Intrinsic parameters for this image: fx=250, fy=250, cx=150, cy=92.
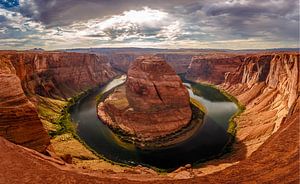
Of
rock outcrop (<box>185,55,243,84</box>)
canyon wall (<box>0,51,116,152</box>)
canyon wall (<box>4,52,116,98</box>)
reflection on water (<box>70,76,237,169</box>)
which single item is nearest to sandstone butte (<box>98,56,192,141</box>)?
reflection on water (<box>70,76,237,169</box>)

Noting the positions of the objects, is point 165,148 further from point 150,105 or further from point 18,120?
point 18,120

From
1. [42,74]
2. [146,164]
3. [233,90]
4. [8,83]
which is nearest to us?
[8,83]

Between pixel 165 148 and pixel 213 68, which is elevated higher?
pixel 213 68

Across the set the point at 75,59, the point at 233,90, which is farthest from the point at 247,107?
the point at 75,59

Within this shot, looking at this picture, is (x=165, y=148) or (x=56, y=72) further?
(x=56, y=72)

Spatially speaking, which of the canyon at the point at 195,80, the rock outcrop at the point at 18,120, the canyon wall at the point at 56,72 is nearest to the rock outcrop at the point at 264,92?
the canyon at the point at 195,80

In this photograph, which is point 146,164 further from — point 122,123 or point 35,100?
point 35,100

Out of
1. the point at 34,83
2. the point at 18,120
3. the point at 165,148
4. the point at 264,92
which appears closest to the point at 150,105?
the point at 165,148

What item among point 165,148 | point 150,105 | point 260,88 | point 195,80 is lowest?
point 165,148
